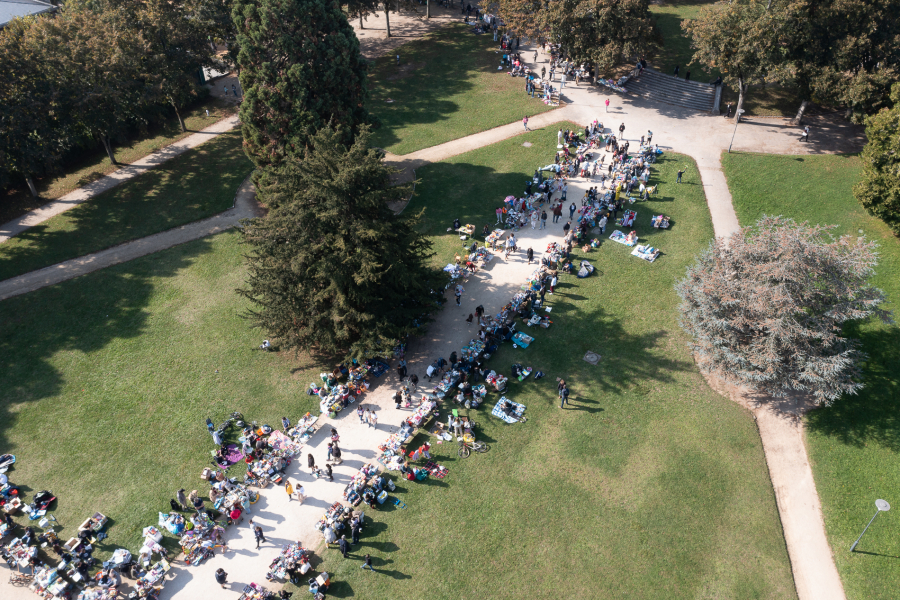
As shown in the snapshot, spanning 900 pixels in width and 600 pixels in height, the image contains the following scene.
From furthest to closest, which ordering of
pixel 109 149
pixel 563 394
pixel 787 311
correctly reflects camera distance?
pixel 109 149 → pixel 563 394 → pixel 787 311

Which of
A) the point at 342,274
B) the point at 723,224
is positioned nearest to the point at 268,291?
the point at 342,274

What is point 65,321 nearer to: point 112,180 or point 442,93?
point 112,180

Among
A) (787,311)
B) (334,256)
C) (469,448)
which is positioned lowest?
(469,448)

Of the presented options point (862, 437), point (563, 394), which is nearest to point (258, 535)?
point (563, 394)

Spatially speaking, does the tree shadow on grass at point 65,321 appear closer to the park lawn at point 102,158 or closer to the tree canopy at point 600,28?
the park lawn at point 102,158

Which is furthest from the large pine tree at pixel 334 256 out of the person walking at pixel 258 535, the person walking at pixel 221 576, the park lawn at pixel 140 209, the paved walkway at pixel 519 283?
the park lawn at pixel 140 209

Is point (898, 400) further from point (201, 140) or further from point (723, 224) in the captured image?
point (201, 140)
